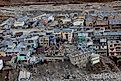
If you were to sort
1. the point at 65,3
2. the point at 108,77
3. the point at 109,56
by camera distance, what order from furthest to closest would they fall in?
the point at 65,3 < the point at 109,56 < the point at 108,77

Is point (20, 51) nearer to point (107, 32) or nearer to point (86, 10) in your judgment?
point (107, 32)

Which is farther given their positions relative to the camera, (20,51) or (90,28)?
→ (90,28)

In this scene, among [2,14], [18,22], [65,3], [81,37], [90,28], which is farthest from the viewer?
[65,3]

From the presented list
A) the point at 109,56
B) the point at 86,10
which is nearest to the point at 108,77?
the point at 109,56

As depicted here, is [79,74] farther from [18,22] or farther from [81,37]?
[18,22]

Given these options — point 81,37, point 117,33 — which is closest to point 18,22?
point 81,37

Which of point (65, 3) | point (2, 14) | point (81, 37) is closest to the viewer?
point (81, 37)
